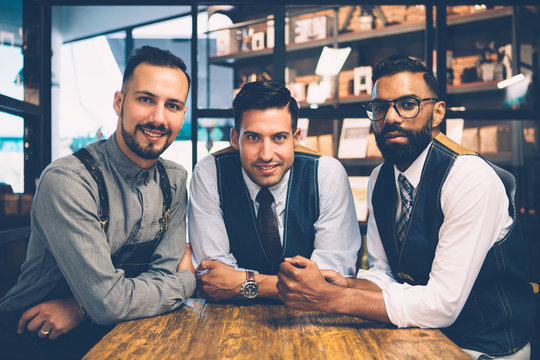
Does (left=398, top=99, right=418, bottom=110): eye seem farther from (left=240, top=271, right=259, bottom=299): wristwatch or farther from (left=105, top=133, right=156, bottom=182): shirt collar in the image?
(left=105, top=133, right=156, bottom=182): shirt collar

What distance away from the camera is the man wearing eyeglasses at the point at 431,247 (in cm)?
140

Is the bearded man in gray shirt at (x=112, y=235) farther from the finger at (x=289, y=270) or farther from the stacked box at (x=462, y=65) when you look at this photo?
the stacked box at (x=462, y=65)

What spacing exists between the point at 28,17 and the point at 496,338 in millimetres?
3131

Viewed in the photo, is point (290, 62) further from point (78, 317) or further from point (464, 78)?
point (78, 317)

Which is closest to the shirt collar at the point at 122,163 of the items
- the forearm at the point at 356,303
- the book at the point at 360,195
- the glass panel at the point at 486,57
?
the forearm at the point at 356,303

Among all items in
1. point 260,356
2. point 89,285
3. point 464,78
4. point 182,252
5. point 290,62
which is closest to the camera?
point 260,356

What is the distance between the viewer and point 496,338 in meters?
1.52

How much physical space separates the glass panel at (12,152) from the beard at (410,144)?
221cm

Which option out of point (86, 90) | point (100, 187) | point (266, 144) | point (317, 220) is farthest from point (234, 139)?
point (86, 90)

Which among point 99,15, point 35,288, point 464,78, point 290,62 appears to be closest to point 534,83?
point 464,78

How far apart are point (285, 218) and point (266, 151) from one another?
0.33m

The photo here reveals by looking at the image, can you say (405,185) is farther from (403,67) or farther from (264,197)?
(264,197)

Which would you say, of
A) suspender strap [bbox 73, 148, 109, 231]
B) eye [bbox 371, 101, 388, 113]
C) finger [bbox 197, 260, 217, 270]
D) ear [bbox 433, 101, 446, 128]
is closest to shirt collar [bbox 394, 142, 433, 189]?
ear [bbox 433, 101, 446, 128]

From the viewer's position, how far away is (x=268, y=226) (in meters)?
1.90
